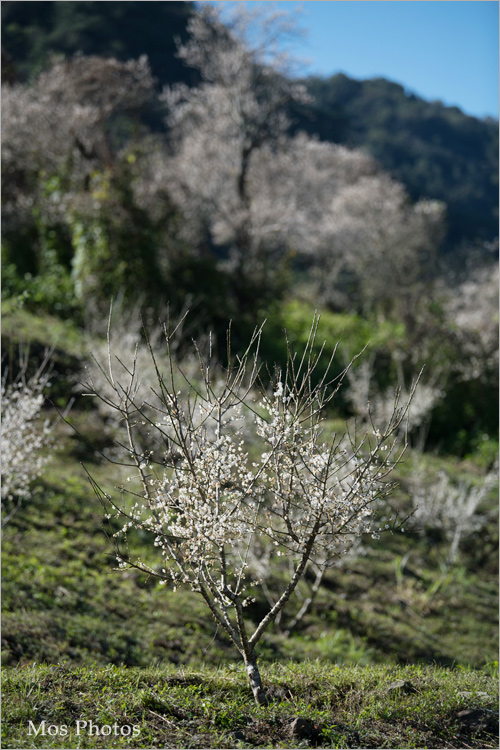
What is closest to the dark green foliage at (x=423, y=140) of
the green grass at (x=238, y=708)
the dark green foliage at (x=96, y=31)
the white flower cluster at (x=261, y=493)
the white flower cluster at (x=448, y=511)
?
the dark green foliage at (x=96, y=31)

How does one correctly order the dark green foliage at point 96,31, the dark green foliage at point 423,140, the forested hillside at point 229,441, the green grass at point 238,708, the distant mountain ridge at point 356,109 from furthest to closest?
the dark green foliage at point 423,140 < the distant mountain ridge at point 356,109 < the dark green foliage at point 96,31 < the forested hillside at point 229,441 < the green grass at point 238,708

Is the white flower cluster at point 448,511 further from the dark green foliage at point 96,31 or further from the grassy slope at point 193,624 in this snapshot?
the dark green foliage at point 96,31

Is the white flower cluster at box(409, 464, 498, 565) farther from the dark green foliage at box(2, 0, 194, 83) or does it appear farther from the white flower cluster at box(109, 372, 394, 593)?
the dark green foliage at box(2, 0, 194, 83)

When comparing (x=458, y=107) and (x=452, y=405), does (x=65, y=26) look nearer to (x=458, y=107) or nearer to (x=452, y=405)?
(x=452, y=405)

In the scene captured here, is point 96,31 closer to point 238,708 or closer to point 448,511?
point 448,511

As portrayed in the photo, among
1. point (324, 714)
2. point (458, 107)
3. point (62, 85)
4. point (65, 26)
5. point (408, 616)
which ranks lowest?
point (408, 616)

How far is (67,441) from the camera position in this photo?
27.1 feet

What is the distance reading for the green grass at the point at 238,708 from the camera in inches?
117

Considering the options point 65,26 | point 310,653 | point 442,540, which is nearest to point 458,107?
point 65,26

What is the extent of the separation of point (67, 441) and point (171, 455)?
549 centimetres

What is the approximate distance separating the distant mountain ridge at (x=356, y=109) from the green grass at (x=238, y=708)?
15.9m

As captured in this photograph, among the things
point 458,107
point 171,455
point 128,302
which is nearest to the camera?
point 171,455

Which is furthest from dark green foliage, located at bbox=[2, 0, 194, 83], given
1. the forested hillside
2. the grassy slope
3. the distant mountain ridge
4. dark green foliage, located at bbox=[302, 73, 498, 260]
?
the grassy slope

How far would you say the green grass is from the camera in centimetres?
297
